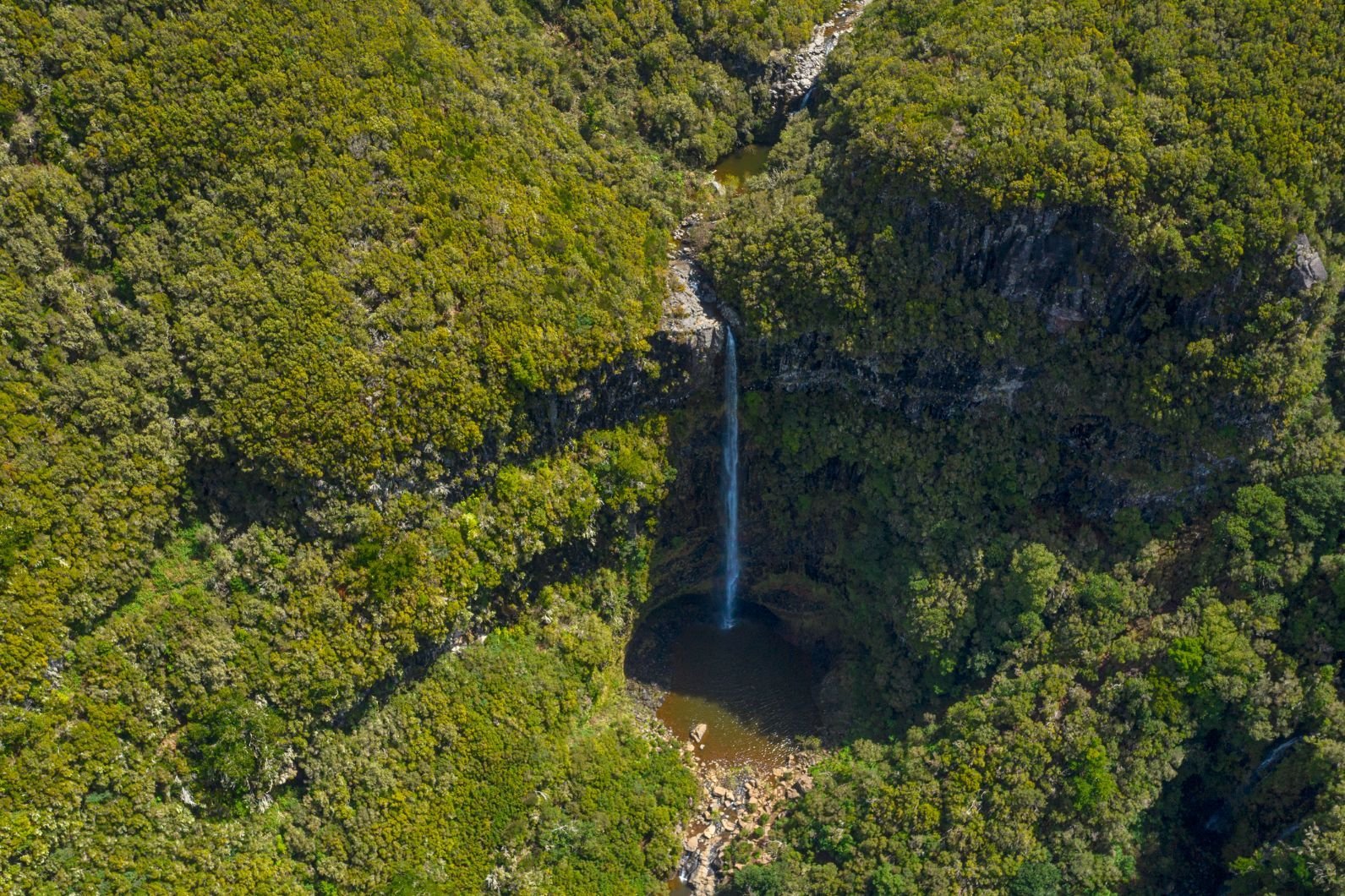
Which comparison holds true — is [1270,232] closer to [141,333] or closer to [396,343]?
[396,343]

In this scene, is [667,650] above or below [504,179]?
below

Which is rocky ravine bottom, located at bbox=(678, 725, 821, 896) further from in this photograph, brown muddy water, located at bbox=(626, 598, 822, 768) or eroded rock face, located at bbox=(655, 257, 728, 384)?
eroded rock face, located at bbox=(655, 257, 728, 384)

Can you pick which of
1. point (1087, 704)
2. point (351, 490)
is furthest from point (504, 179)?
point (1087, 704)

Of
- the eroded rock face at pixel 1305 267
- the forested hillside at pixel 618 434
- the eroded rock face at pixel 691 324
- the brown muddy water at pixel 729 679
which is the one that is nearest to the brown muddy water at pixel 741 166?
the forested hillside at pixel 618 434

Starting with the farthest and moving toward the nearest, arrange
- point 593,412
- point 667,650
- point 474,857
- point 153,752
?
point 667,650
point 593,412
point 474,857
point 153,752

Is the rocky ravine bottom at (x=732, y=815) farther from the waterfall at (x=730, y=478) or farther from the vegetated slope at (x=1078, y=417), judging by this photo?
the waterfall at (x=730, y=478)
